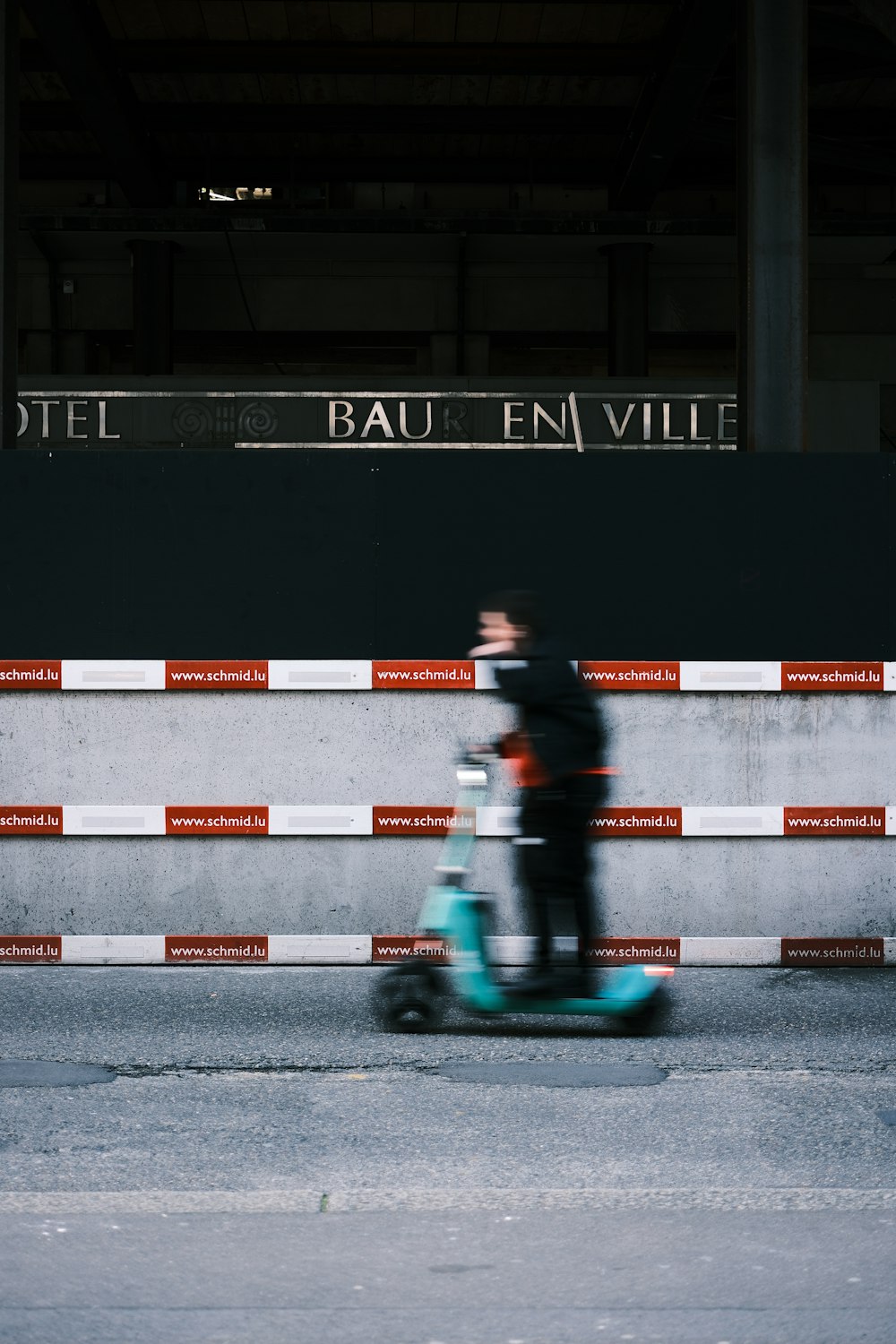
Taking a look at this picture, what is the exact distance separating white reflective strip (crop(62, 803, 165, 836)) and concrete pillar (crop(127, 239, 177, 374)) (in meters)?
13.0

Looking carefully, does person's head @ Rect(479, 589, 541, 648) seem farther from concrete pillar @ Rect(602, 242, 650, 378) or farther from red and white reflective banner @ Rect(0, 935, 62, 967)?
concrete pillar @ Rect(602, 242, 650, 378)

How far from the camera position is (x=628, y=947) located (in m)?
8.85

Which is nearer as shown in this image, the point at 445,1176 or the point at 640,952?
the point at 445,1176

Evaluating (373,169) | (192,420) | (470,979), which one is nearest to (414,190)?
(373,169)

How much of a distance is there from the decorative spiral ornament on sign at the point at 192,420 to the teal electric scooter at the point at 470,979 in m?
10.9

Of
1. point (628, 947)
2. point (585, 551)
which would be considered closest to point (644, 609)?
point (585, 551)

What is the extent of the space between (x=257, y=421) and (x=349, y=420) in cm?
104

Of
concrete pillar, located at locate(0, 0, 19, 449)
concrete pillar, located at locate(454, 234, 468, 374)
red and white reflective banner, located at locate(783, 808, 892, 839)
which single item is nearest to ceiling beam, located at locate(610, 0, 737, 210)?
concrete pillar, located at locate(454, 234, 468, 374)

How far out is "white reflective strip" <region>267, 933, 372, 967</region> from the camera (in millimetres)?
8859

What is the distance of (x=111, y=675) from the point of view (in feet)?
29.2

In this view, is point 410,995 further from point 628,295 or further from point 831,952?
point 628,295

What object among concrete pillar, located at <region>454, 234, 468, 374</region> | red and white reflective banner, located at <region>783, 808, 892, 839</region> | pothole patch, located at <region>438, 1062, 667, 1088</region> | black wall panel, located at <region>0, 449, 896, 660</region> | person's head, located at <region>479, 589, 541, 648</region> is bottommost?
pothole patch, located at <region>438, 1062, 667, 1088</region>

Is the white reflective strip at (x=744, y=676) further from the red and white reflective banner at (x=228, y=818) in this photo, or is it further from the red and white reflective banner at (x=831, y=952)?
the red and white reflective banner at (x=228, y=818)

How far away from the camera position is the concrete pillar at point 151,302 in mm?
20844
